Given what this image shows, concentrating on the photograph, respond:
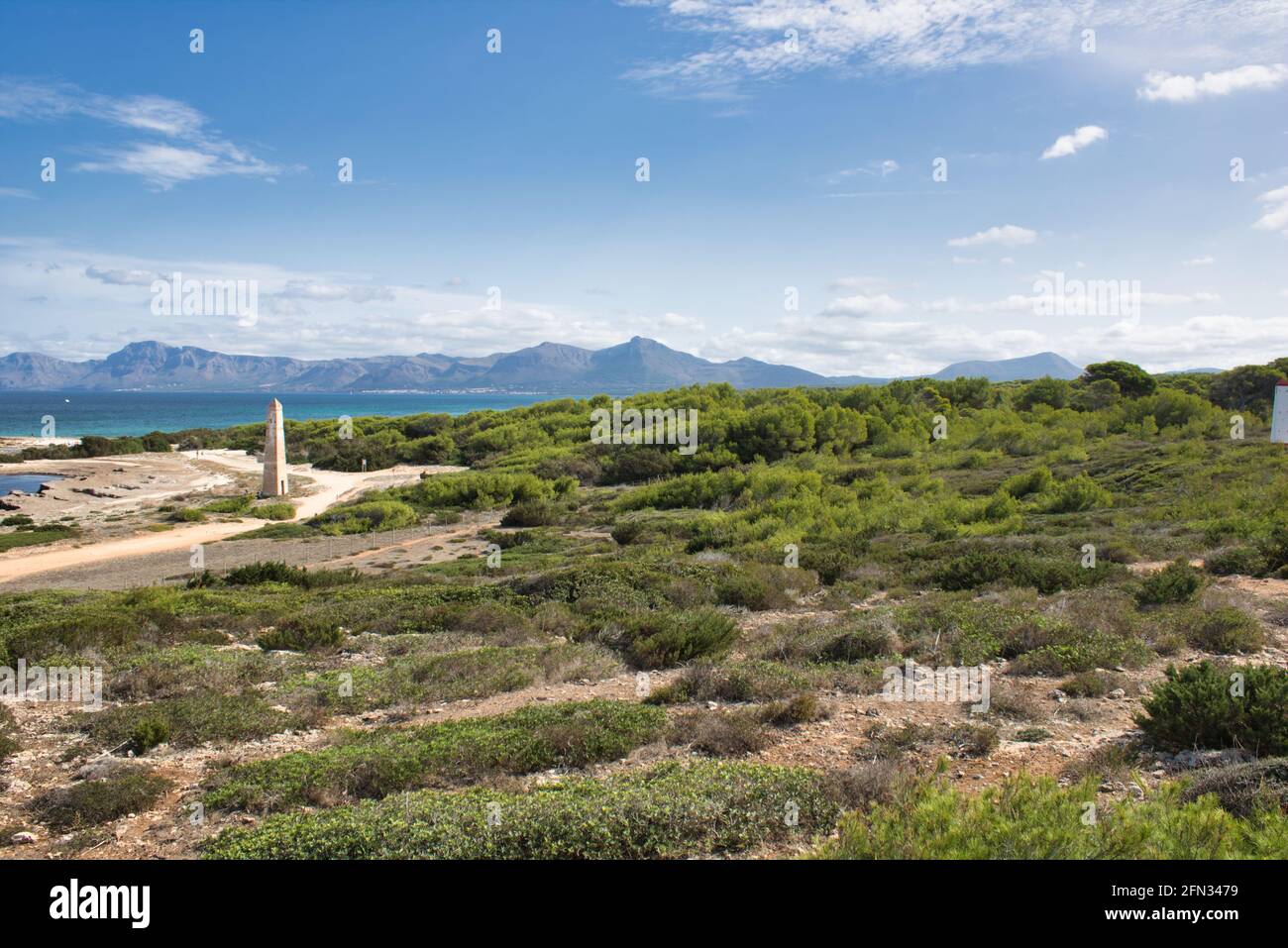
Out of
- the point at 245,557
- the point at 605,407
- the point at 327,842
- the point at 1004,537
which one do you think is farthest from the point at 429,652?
the point at 605,407

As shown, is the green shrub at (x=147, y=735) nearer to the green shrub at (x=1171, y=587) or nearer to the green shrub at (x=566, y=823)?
the green shrub at (x=566, y=823)

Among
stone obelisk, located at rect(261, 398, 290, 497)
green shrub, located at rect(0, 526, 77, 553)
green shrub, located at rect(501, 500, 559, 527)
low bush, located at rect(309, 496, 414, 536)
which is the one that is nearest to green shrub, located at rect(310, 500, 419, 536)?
low bush, located at rect(309, 496, 414, 536)

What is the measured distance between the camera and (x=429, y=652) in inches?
393

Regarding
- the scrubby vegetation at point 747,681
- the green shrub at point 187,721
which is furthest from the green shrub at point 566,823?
the green shrub at point 187,721

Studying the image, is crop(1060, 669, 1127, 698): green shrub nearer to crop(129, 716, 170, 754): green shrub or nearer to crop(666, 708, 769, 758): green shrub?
crop(666, 708, 769, 758): green shrub

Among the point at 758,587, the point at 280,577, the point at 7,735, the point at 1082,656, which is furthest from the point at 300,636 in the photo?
the point at 1082,656

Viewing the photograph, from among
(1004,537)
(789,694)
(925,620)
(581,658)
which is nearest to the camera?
(789,694)

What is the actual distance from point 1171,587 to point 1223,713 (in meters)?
5.85

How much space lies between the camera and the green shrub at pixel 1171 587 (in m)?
10.6

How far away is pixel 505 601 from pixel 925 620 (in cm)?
662

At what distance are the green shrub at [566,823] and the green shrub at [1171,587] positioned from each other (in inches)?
320

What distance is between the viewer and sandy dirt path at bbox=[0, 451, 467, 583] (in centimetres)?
2105

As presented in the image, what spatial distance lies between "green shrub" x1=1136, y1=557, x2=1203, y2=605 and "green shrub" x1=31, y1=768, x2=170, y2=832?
11871mm
